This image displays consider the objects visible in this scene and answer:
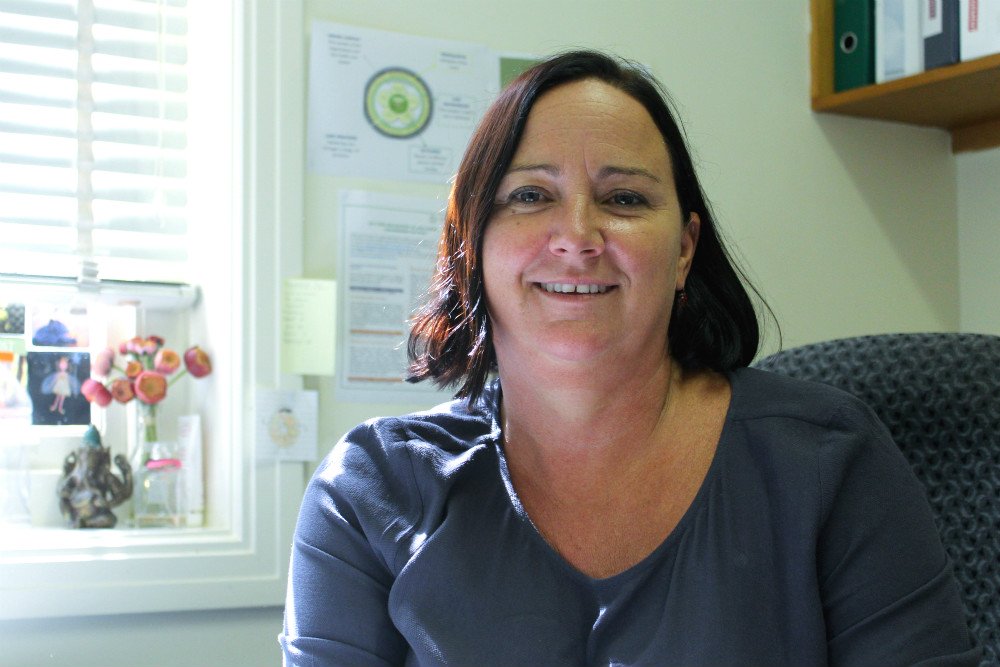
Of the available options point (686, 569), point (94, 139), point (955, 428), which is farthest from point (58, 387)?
point (955, 428)

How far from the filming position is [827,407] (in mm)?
1070

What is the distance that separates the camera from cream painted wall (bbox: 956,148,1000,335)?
228 centimetres

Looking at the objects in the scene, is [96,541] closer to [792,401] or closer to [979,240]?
[792,401]

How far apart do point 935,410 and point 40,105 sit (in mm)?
1409

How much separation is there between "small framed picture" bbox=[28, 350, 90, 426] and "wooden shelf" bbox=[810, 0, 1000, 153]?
1.56 metres

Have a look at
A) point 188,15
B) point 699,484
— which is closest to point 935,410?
point 699,484

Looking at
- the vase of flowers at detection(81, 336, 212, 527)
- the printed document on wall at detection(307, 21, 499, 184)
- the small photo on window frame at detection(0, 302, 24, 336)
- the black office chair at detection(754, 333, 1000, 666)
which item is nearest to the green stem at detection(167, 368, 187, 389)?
the vase of flowers at detection(81, 336, 212, 527)

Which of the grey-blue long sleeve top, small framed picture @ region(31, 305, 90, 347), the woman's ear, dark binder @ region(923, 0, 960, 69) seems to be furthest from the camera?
dark binder @ region(923, 0, 960, 69)

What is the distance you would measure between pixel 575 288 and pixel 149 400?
92cm

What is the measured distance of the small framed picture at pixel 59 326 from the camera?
177 centimetres

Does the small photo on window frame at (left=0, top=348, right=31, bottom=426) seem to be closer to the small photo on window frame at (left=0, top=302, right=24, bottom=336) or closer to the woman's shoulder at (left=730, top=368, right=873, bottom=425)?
the small photo on window frame at (left=0, top=302, right=24, bottom=336)

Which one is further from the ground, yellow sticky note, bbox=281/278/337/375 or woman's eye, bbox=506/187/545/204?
woman's eye, bbox=506/187/545/204

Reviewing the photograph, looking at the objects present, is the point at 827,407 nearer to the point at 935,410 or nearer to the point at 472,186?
the point at 935,410

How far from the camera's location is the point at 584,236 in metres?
1.08
